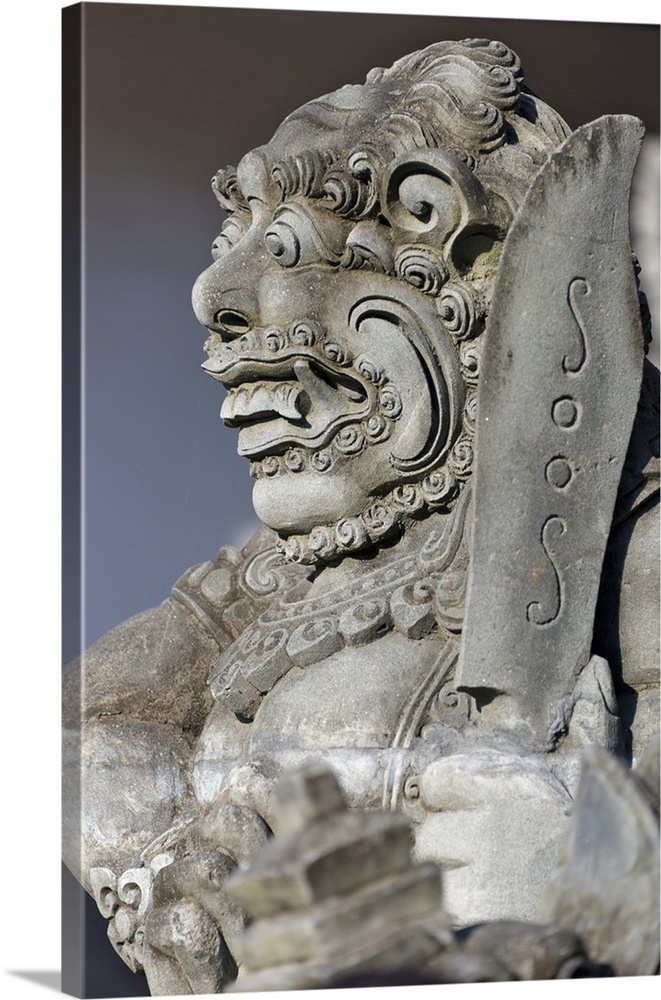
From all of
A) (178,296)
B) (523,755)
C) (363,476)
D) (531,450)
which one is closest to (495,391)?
(531,450)

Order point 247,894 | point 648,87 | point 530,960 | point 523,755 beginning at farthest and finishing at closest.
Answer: point 648,87 → point 523,755 → point 530,960 → point 247,894

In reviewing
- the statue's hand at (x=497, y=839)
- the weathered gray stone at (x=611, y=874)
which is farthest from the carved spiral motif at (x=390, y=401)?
the weathered gray stone at (x=611, y=874)

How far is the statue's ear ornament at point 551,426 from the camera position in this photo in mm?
5250

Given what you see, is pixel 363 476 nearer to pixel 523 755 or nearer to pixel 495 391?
pixel 495 391

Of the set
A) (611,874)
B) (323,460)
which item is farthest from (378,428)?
(611,874)

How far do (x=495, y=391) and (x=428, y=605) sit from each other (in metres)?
0.63

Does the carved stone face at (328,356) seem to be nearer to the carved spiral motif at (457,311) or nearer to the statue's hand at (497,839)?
the carved spiral motif at (457,311)

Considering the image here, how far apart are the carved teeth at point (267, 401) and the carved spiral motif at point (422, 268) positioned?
0.45 m

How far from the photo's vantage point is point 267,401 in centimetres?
575

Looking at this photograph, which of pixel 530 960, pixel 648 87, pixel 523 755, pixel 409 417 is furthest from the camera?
pixel 648 87

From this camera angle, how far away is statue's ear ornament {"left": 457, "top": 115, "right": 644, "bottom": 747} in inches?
207

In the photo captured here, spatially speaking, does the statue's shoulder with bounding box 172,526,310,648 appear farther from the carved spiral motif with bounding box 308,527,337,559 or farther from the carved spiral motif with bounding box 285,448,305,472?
the carved spiral motif with bounding box 285,448,305,472

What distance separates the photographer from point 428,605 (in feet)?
18.0

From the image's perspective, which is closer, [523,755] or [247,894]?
[247,894]
